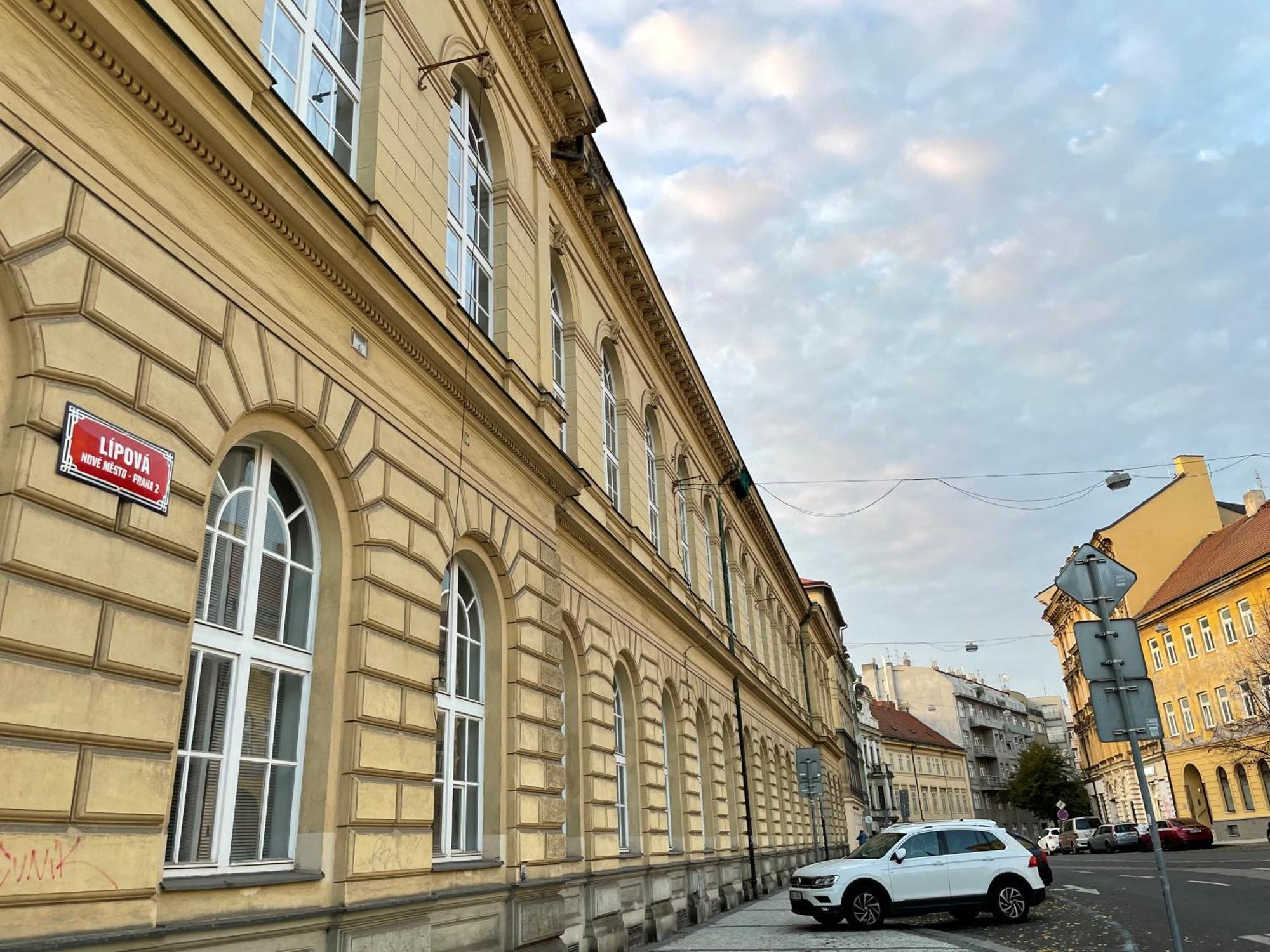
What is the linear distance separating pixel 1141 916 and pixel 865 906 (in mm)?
4262

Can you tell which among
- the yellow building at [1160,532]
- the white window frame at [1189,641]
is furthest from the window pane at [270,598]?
the yellow building at [1160,532]

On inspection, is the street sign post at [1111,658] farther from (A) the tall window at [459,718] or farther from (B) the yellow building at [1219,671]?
(B) the yellow building at [1219,671]

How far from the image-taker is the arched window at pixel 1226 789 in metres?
43.8

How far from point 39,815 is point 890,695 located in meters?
114

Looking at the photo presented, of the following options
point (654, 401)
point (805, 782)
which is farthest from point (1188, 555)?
Result: point (654, 401)

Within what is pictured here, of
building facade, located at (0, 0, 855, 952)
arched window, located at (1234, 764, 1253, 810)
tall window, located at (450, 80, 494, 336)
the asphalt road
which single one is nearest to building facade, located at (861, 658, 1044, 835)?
arched window, located at (1234, 764, 1253, 810)

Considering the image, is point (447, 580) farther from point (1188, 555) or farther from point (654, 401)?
point (1188, 555)

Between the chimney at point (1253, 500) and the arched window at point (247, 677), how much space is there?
57.4m

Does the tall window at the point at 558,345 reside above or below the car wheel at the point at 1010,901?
above

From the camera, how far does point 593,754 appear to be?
13180 millimetres

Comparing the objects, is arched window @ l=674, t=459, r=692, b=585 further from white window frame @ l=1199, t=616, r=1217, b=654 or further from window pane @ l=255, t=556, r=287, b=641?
white window frame @ l=1199, t=616, r=1217, b=654

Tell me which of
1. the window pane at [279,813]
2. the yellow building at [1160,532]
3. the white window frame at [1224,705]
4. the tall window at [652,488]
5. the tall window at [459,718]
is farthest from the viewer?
the yellow building at [1160,532]

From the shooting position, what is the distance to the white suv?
15484mm

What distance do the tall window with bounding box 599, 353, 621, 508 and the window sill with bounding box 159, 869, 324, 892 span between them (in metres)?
10.5
